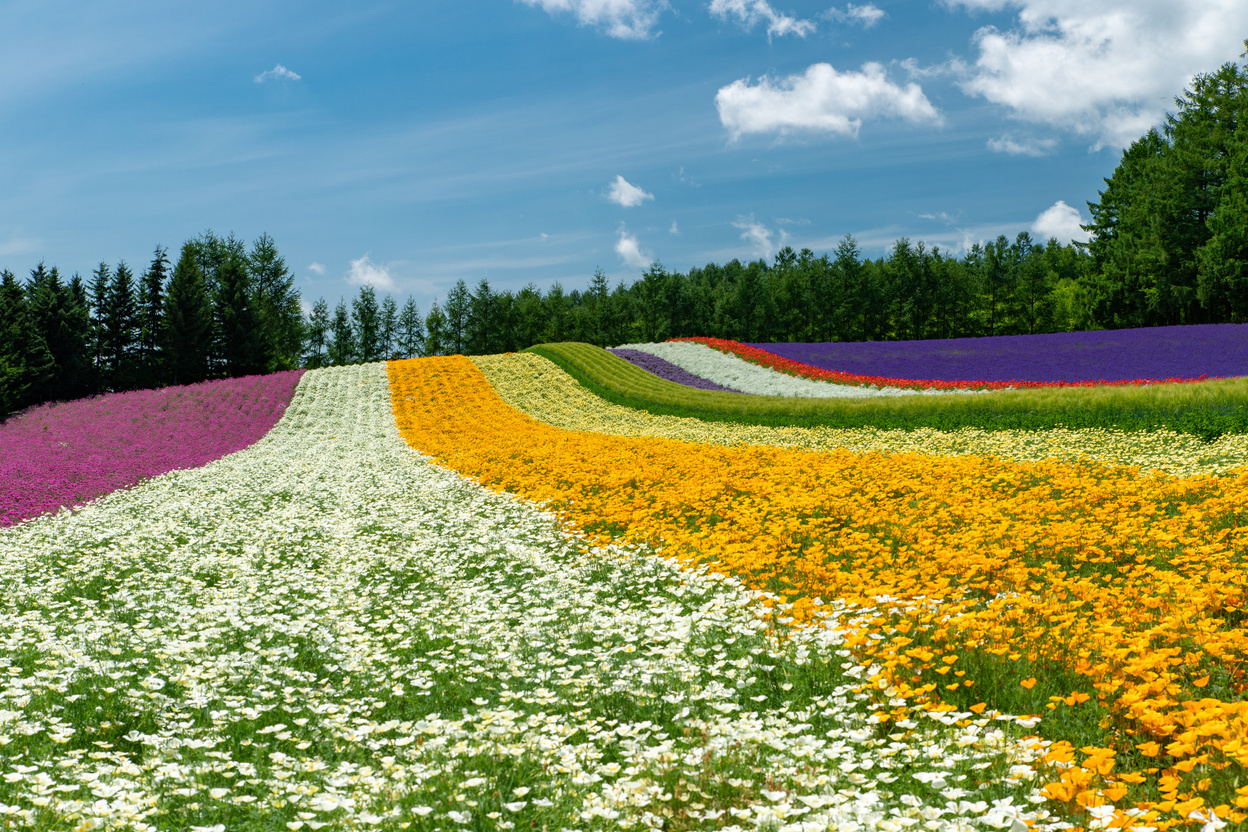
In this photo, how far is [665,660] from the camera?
6.20 metres

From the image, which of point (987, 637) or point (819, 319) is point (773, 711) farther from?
point (819, 319)

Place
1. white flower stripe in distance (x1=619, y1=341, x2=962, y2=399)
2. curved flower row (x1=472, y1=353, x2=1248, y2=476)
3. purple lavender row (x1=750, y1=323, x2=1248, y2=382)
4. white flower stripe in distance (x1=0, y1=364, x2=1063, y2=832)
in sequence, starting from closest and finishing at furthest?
white flower stripe in distance (x1=0, y1=364, x2=1063, y2=832) → curved flower row (x1=472, y1=353, x2=1248, y2=476) → purple lavender row (x1=750, y1=323, x2=1248, y2=382) → white flower stripe in distance (x1=619, y1=341, x2=962, y2=399)

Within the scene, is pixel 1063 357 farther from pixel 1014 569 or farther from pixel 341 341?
pixel 341 341

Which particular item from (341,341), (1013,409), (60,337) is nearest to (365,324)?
(341,341)

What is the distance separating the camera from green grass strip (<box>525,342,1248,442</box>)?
65.1ft

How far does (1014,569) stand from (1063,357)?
41.7 metres

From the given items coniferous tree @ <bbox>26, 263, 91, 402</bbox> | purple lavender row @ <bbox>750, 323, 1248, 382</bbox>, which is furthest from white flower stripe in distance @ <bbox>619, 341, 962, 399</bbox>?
coniferous tree @ <bbox>26, 263, 91, 402</bbox>

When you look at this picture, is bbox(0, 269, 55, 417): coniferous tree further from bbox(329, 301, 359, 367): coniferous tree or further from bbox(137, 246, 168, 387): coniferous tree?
bbox(329, 301, 359, 367): coniferous tree

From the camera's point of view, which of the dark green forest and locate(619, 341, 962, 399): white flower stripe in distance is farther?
the dark green forest

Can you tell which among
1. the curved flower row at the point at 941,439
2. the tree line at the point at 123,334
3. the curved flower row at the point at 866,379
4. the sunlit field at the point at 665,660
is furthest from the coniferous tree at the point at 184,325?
the sunlit field at the point at 665,660

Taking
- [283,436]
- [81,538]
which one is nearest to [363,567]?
[81,538]

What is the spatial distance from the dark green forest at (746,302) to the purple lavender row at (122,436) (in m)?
7.85

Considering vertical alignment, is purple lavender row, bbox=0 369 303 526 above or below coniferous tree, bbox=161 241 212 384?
below

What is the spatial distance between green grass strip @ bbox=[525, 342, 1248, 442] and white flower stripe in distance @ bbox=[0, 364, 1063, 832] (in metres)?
17.0
